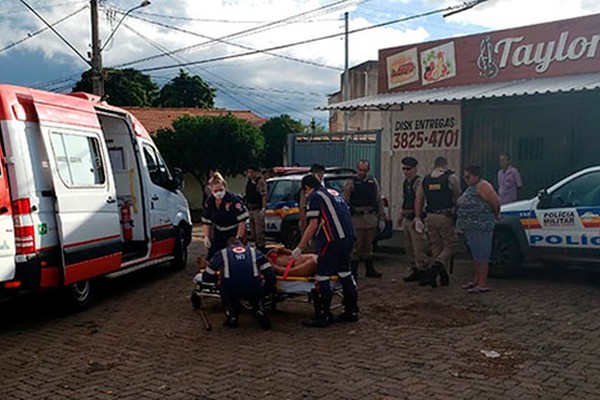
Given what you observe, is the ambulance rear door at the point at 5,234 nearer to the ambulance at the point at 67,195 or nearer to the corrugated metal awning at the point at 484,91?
the ambulance at the point at 67,195

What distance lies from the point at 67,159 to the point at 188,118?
64.2 feet

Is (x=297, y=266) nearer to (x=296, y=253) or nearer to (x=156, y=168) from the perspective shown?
(x=296, y=253)

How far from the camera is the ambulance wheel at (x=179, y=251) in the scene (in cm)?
1103

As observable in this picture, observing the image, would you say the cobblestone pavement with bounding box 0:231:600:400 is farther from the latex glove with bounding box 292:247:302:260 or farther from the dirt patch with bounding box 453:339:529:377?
the latex glove with bounding box 292:247:302:260

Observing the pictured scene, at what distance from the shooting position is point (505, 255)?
9.51 m

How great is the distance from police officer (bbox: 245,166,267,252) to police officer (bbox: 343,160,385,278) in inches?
104

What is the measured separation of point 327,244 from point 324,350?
4.03ft

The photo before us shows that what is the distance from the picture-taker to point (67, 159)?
7461 millimetres

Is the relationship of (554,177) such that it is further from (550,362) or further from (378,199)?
(550,362)

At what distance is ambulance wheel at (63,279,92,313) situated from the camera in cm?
770

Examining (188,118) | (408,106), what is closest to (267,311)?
(408,106)

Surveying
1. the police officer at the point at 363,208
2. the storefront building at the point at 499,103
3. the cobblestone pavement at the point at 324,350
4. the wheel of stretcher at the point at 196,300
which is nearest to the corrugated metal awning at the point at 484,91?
the storefront building at the point at 499,103

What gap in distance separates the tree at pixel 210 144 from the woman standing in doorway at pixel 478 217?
1873 cm

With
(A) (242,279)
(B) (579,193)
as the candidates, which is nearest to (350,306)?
(A) (242,279)
